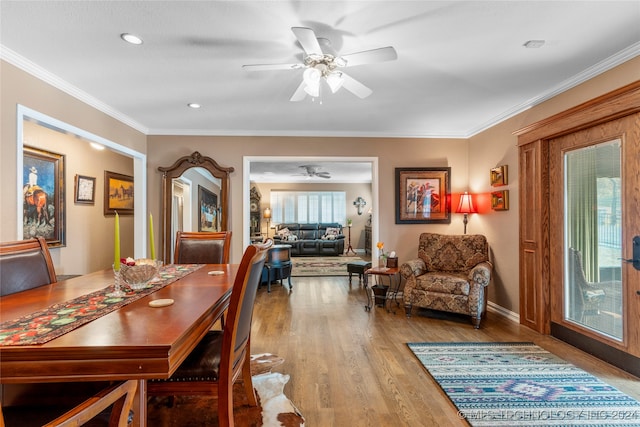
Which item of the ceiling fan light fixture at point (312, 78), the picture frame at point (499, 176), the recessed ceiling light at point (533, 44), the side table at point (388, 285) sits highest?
the recessed ceiling light at point (533, 44)

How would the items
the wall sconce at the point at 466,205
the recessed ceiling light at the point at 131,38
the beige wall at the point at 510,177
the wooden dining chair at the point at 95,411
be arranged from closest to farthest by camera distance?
the wooden dining chair at the point at 95,411 < the recessed ceiling light at the point at 131,38 < the beige wall at the point at 510,177 < the wall sconce at the point at 466,205

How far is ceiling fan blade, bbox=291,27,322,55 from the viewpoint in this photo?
1.79 metres

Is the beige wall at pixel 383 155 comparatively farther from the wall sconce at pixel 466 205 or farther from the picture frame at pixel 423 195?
the wall sconce at pixel 466 205

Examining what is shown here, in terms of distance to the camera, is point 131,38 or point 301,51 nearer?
point 131,38

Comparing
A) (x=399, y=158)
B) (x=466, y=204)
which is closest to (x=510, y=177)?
(x=466, y=204)

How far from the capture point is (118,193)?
498 centimetres

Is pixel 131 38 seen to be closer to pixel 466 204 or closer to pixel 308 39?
pixel 308 39

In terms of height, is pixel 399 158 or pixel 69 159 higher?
pixel 399 158

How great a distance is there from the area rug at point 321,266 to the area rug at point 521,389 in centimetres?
408

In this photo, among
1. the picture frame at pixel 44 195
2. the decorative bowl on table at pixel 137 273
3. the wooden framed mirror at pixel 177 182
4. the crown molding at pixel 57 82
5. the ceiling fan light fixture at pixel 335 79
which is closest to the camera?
the decorative bowl on table at pixel 137 273

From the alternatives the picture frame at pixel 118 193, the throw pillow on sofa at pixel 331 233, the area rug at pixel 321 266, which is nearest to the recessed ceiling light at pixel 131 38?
the picture frame at pixel 118 193

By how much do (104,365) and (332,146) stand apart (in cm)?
415

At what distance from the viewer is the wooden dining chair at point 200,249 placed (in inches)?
117

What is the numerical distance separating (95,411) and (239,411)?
1.33m
